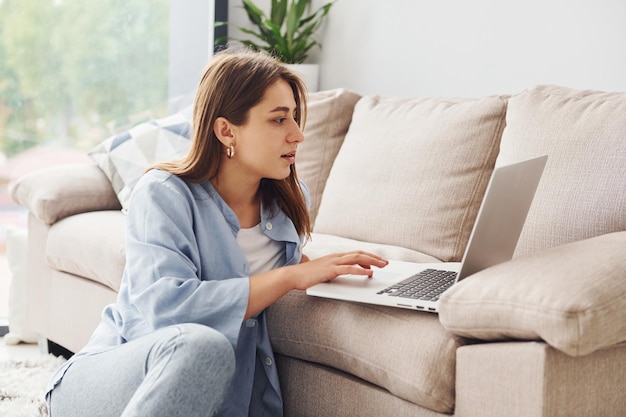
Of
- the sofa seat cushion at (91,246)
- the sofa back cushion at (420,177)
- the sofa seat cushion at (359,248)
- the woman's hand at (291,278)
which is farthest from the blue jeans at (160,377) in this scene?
the sofa back cushion at (420,177)

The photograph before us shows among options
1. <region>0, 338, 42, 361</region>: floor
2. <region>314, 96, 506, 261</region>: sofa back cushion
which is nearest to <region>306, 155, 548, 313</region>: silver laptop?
<region>314, 96, 506, 261</region>: sofa back cushion

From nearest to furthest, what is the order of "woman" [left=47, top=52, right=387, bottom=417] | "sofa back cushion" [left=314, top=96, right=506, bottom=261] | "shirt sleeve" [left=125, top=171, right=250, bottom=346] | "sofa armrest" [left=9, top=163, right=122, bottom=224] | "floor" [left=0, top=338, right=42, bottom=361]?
"woman" [left=47, top=52, right=387, bottom=417] < "shirt sleeve" [left=125, top=171, right=250, bottom=346] < "sofa back cushion" [left=314, top=96, right=506, bottom=261] < "sofa armrest" [left=9, top=163, right=122, bottom=224] < "floor" [left=0, top=338, right=42, bottom=361]

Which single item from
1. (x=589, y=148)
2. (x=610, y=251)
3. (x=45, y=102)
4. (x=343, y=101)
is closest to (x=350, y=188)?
(x=343, y=101)

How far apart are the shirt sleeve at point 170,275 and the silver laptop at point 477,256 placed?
0.17 m

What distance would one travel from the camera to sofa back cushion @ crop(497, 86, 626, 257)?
195 centimetres

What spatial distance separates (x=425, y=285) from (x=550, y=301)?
393 millimetres

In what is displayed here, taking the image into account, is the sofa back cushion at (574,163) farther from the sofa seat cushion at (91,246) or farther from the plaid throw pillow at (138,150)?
the plaid throw pillow at (138,150)

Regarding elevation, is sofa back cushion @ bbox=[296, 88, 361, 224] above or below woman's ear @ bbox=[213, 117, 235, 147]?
below

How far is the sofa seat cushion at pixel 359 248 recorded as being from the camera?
2211mm

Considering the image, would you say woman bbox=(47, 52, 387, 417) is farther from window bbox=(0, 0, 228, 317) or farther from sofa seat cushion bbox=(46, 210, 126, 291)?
window bbox=(0, 0, 228, 317)

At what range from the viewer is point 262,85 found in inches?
68.1

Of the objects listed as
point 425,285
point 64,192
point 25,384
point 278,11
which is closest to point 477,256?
point 425,285

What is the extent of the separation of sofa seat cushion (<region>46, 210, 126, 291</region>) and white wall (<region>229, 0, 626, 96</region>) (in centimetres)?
125

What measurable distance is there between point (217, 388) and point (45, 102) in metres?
2.46
